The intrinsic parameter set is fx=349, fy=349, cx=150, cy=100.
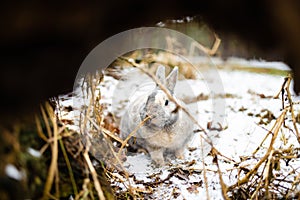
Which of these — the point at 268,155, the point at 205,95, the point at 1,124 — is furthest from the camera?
the point at 205,95

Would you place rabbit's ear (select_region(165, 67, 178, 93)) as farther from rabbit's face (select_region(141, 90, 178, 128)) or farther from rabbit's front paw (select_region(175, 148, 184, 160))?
rabbit's front paw (select_region(175, 148, 184, 160))

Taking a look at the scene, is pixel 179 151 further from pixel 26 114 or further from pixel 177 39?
pixel 177 39

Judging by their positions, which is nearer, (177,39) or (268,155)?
(268,155)

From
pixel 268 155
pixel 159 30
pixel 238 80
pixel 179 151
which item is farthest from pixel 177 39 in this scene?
pixel 268 155

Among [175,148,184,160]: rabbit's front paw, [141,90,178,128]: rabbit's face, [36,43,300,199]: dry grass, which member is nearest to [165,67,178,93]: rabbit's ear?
[141,90,178,128]: rabbit's face

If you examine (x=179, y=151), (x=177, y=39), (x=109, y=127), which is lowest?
(x=179, y=151)

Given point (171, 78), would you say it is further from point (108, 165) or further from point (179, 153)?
point (108, 165)
